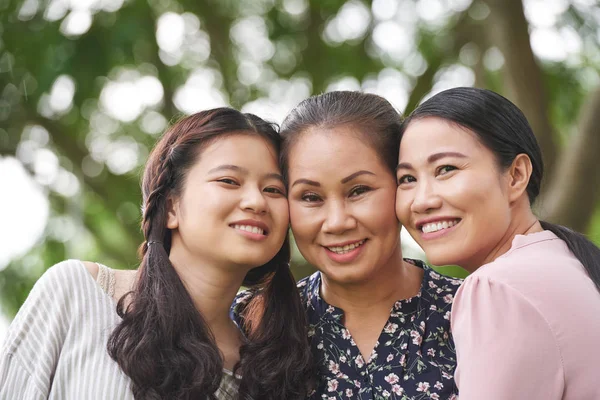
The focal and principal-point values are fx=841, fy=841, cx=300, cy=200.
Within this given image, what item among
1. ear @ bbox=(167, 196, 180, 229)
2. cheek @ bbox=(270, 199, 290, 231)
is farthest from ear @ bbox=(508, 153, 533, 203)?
ear @ bbox=(167, 196, 180, 229)

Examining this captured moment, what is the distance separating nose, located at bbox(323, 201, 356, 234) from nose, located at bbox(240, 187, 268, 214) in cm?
24

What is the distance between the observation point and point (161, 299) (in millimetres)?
3037

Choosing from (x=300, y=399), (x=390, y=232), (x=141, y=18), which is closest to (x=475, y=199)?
(x=390, y=232)

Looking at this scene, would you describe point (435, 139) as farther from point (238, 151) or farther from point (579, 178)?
point (579, 178)

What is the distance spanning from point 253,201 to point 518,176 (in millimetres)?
934

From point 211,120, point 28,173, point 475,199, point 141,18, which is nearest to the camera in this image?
point 475,199

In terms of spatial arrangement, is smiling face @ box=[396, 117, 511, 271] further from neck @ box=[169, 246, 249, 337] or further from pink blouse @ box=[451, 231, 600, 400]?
neck @ box=[169, 246, 249, 337]

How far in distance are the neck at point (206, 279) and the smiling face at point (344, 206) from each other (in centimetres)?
31

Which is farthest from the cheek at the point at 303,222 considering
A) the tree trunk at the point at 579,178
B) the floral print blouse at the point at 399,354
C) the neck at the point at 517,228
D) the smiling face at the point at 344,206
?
the tree trunk at the point at 579,178

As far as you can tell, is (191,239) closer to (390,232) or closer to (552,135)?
(390,232)

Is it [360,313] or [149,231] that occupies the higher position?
[149,231]

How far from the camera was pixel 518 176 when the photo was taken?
113 inches

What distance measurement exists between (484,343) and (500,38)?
329 cm

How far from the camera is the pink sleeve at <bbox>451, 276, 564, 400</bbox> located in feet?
7.43
